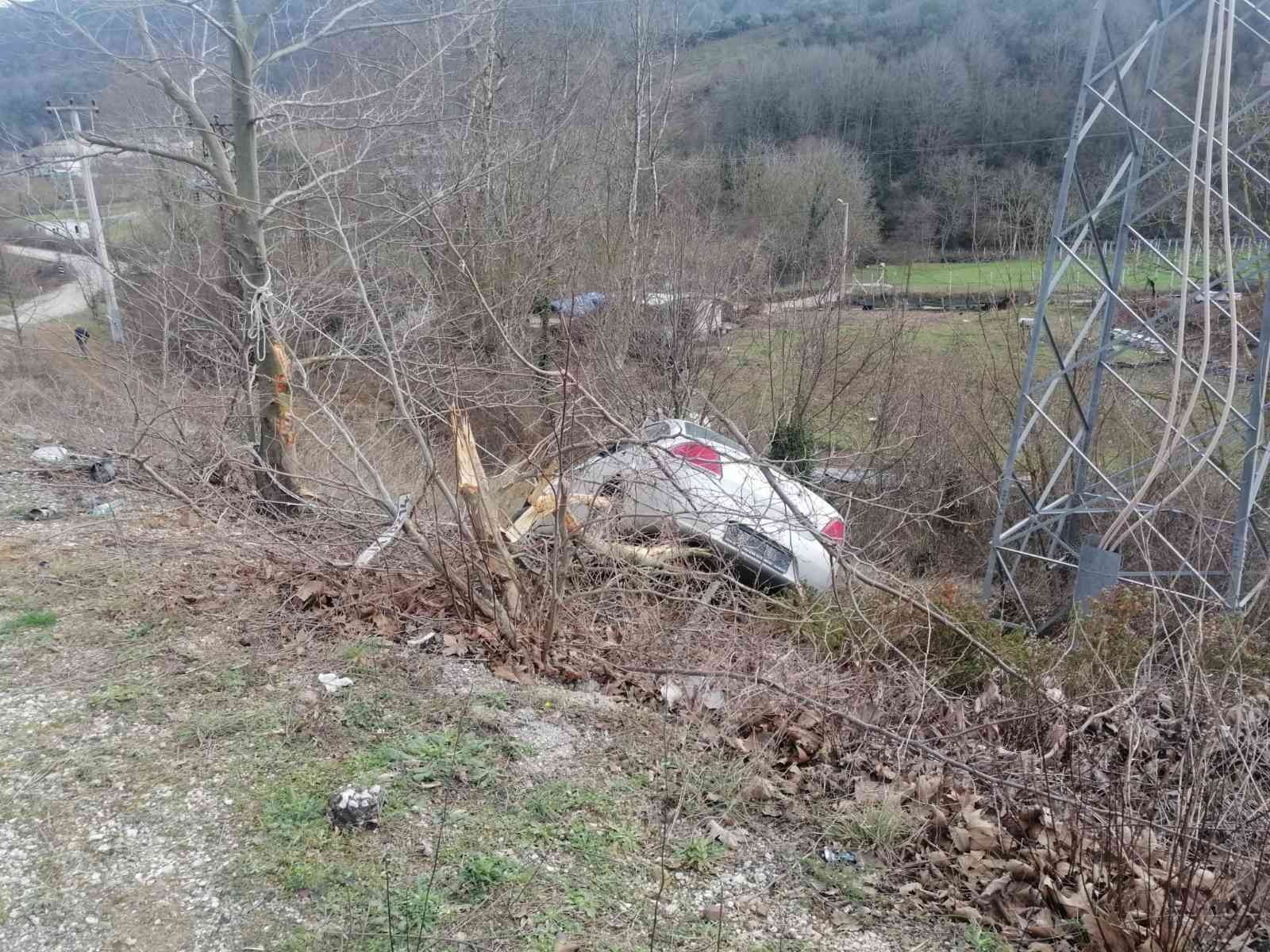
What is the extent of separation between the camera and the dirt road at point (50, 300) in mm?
14766

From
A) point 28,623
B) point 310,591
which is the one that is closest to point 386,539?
point 310,591

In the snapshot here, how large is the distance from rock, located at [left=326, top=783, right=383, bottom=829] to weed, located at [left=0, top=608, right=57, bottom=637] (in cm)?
279

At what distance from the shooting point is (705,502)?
18.4ft

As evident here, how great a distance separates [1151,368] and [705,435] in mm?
6172

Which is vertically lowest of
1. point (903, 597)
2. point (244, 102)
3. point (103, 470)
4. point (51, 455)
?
point (51, 455)

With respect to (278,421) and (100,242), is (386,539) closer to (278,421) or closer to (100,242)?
(278,421)

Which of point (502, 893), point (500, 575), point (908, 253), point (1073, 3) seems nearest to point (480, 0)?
point (500, 575)

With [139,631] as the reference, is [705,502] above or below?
above

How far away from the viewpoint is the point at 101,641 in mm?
4668

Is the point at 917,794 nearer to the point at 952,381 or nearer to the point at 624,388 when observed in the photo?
the point at 624,388

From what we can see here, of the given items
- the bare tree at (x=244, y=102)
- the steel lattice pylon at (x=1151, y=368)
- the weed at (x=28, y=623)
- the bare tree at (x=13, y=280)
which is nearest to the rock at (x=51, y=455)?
the bare tree at (x=244, y=102)

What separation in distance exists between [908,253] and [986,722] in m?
12.0

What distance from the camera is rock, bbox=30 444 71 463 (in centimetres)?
888

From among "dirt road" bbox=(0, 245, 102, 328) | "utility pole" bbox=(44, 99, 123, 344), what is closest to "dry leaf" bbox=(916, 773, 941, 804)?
"utility pole" bbox=(44, 99, 123, 344)
